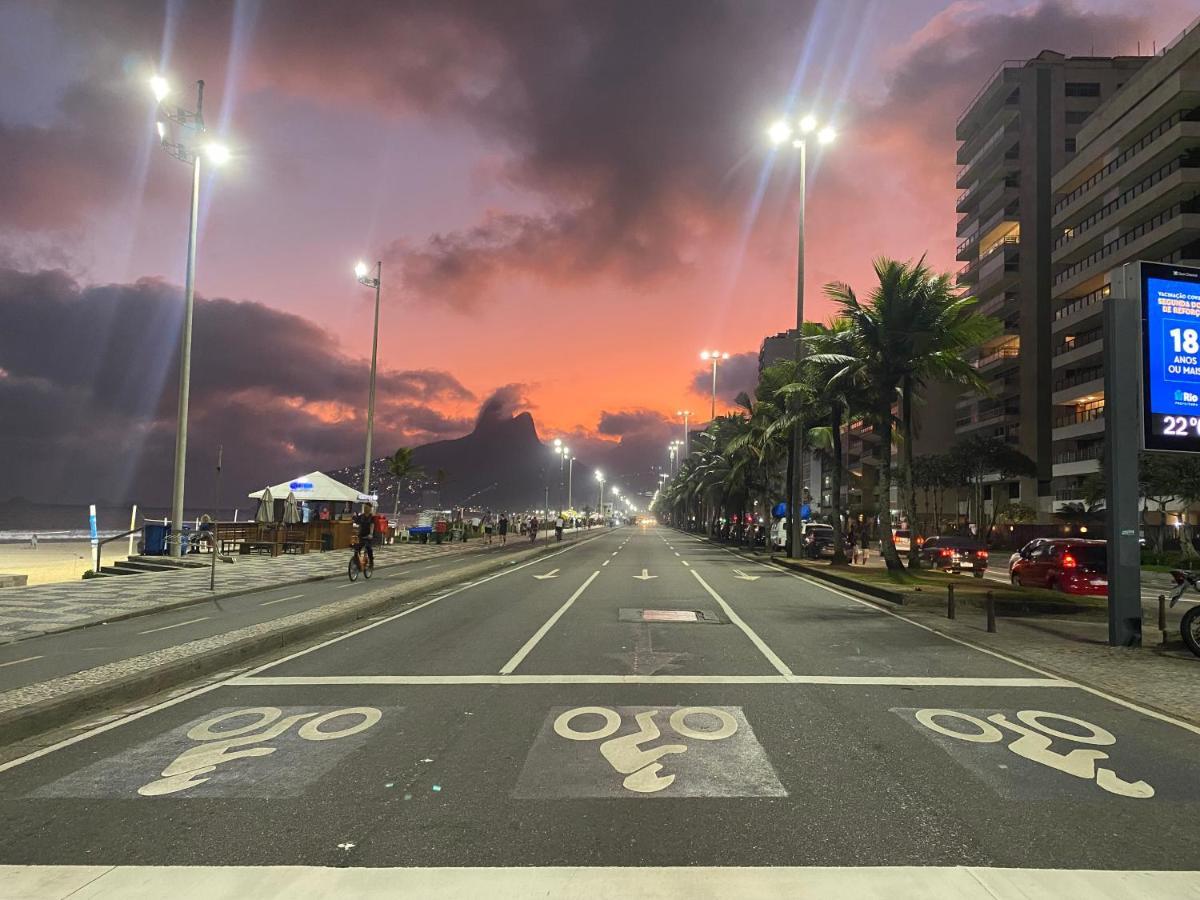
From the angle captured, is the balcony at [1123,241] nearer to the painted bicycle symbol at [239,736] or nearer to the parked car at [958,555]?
the parked car at [958,555]

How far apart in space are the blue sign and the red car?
356 inches

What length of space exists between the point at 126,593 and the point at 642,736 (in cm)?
1546

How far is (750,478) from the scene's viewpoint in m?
58.1

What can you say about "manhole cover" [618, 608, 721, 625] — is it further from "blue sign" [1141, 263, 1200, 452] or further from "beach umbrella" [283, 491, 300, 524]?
"beach umbrella" [283, 491, 300, 524]

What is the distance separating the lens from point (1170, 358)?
11.5m

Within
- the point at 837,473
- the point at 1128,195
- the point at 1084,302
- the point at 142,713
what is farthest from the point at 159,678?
the point at 1084,302

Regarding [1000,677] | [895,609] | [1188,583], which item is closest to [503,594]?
[895,609]

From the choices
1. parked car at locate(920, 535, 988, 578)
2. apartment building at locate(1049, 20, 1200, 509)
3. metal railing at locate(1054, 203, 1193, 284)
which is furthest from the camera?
metal railing at locate(1054, 203, 1193, 284)

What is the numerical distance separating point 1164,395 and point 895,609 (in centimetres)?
629

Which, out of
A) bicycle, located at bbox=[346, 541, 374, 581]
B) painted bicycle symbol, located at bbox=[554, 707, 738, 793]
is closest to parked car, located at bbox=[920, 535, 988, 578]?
bicycle, located at bbox=[346, 541, 374, 581]

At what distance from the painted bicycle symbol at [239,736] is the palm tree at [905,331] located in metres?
18.9

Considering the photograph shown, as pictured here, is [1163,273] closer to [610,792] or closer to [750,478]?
[610,792]

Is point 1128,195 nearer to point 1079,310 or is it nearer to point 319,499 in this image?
point 1079,310

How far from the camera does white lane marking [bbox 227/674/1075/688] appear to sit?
8.36 metres
